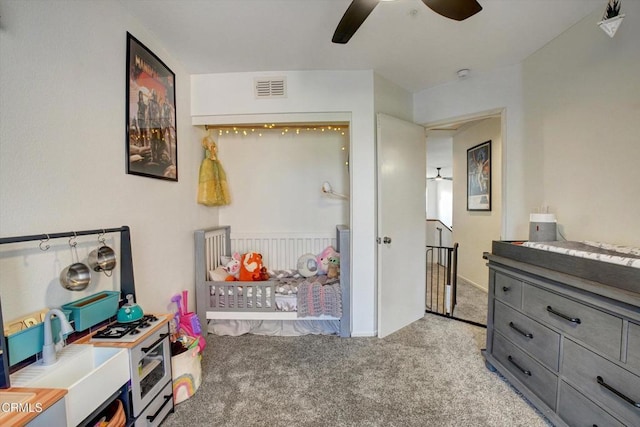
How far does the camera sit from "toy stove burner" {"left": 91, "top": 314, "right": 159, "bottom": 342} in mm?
1257

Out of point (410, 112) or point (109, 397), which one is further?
point (410, 112)

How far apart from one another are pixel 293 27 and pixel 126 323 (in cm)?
212

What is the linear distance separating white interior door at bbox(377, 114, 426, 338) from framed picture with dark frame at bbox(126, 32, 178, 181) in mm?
1790

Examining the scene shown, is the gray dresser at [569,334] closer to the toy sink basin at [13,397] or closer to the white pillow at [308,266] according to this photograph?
the white pillow at [308,266]

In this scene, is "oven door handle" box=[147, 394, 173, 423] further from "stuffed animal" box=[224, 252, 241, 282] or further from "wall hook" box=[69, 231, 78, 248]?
"stuffed animal" box=[224, 252, 241, 282]

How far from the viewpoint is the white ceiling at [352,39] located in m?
1.64

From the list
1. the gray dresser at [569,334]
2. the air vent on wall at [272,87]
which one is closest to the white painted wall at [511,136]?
the gray dresser at [569,334]

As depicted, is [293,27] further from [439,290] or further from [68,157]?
[439,290]

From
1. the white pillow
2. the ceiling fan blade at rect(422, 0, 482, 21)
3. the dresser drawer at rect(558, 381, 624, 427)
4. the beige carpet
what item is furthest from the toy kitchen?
the dresser drawer at rect(558, 381, 624, 427)

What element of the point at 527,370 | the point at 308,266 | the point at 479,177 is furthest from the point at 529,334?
the point at 479,177

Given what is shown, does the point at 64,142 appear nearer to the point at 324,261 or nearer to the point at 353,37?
the point at 353,37

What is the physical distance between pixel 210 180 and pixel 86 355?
1.79m

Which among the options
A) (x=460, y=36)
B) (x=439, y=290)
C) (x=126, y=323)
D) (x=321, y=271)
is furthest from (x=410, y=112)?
(x=126, y=323)

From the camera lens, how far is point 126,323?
139 cm
